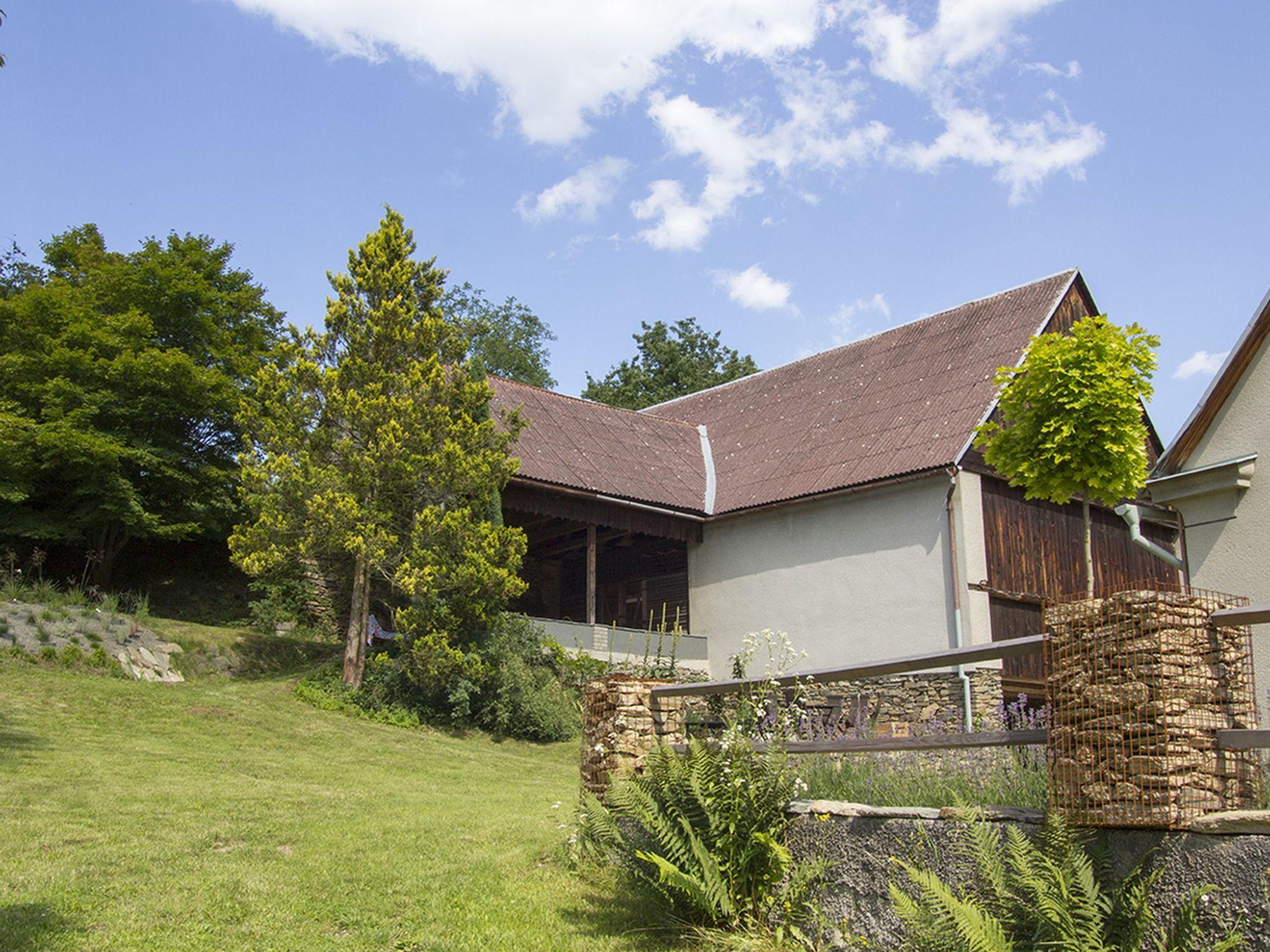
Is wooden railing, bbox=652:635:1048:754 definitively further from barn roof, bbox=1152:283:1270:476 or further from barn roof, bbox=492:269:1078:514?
barn roof, bbox=492:269:1078:514

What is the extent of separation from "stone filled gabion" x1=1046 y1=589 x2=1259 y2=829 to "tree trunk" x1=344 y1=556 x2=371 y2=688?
13889 millimetres

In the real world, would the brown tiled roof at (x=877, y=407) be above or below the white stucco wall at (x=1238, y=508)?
above

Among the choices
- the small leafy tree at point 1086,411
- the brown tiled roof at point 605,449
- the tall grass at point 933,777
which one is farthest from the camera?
the brown tiled roof at point 605,449

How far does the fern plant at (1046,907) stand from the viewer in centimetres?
433

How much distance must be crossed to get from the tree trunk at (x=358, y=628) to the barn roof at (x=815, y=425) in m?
3.50

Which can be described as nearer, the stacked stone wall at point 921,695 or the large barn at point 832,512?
the stacked stone wall at point 921,695

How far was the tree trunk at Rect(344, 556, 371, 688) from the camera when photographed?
17562 mm

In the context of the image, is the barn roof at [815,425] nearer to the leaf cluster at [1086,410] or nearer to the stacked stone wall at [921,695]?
the stacked stone wall at [921,695]

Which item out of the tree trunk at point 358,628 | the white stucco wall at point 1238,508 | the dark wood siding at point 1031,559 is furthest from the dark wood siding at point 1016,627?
the tree trunk at point 358,628

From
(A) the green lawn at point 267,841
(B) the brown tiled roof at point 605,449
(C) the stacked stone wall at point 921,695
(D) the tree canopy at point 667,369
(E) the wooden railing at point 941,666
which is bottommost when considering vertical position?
(A) the green lawn at point 267,841

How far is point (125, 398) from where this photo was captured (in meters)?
24.5

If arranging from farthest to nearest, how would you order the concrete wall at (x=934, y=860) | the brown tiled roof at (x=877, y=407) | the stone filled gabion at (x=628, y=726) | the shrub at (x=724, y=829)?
1. the brown tiled roof at (x=877, y=407)
2. the stone filled gabion at (x=628, y=726)
3. the shrub at (x=724, y=829)
4. the concrete wall at (x=934, y=860)

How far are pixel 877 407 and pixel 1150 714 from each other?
1684 centimetres

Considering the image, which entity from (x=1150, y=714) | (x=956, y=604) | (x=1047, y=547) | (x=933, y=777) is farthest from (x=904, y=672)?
(x=1047, y=547)
